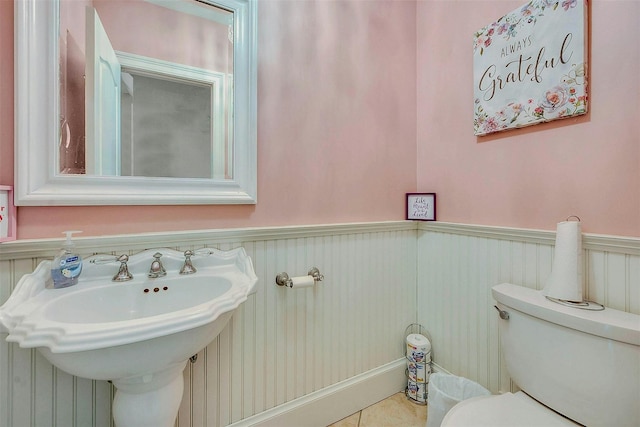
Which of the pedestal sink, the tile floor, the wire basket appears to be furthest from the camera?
the wire basket

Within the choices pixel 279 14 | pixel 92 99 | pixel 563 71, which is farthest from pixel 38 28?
pixel 563 71

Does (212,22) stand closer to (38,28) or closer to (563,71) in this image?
(38,28)

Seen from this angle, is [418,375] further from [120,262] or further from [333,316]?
[120,262]

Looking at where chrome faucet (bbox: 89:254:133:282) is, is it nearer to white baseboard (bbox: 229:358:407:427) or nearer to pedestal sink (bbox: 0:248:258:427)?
pedestal sink (bbox: 0:248:258:427)

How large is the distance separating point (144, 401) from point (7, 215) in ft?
2.23

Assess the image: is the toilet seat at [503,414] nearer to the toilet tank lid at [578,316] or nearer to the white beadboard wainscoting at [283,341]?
the toilet tank lid at [578,316]

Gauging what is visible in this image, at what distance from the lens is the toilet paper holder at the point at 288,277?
1.22m

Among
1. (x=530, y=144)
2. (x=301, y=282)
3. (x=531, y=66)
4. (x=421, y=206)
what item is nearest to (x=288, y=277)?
(x=301, y=282)

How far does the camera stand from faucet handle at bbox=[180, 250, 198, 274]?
1.03 m

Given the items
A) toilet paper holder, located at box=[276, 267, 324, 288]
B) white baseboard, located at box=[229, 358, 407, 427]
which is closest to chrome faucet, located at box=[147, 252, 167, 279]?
toilet paper holder, located at box=[276, 267, 324, 288]

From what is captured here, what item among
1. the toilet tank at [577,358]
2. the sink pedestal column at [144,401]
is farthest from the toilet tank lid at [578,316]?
the sink pedestal column at [144,401]

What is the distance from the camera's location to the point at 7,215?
84 cm

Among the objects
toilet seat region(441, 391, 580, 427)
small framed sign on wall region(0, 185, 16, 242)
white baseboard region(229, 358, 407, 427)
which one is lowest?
white baseboard region(229, 358, 407, 427)

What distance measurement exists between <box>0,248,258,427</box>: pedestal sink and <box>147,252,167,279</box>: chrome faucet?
13 mm
